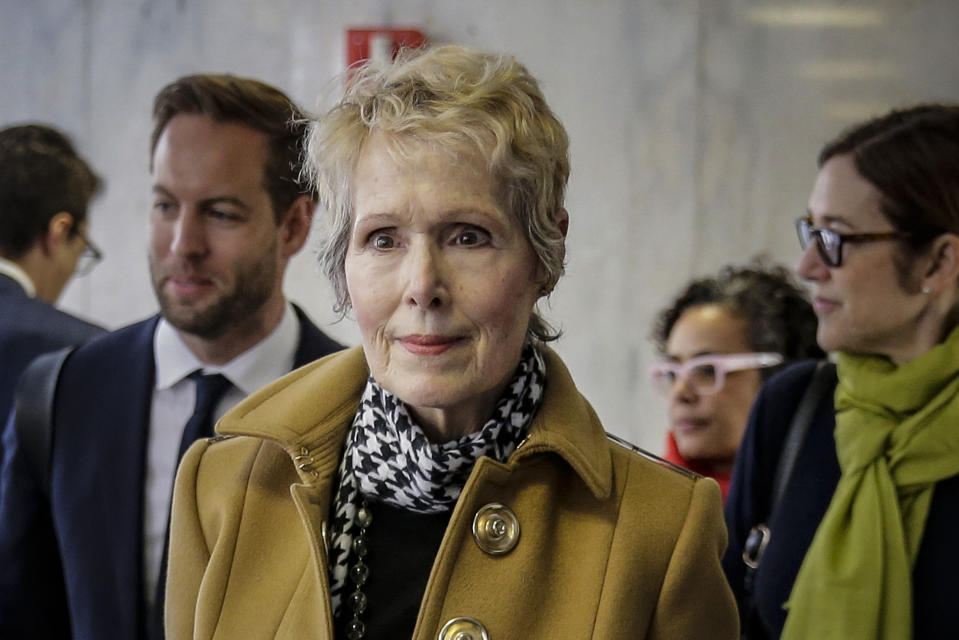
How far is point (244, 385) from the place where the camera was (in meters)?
2.48

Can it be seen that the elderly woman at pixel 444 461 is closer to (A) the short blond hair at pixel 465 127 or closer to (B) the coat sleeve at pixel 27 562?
(A) the short blond hair at pixel 465 127

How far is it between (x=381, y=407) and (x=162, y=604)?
0.74 metres

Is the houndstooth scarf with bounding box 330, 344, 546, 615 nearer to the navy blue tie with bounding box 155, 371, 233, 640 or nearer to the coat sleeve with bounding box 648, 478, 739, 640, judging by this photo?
the coat sleeve with bounding box 648, 478, 739, 640

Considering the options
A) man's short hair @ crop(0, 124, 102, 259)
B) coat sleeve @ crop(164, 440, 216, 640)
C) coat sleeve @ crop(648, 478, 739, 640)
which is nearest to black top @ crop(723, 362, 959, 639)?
coat sleeve @ crop(648, 478, 739, 640)

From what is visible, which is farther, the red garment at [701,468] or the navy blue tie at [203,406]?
the red garment at [701,468]

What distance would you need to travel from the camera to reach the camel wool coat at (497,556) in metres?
1.77

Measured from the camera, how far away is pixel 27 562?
7.85ft

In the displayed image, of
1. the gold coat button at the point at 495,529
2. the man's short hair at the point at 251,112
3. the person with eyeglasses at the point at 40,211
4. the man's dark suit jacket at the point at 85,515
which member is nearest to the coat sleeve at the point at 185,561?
the man's dark suit jacket at the point at 85,515

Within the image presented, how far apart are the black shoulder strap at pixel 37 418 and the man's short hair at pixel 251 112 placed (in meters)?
0.59

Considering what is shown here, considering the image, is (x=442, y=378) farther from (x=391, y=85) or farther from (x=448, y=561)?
(x=391, y=85)

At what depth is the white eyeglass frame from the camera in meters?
3.79

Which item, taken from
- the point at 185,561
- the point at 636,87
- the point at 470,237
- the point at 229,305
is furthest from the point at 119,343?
the point at 636,87

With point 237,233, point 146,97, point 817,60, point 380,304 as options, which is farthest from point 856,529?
point 146,97

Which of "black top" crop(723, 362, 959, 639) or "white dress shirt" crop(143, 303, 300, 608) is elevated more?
"white dress shirt" crop(143, 303, 300, 608)
